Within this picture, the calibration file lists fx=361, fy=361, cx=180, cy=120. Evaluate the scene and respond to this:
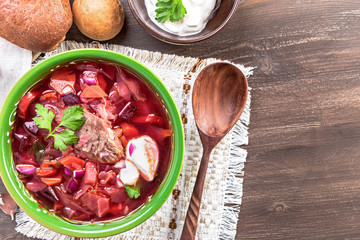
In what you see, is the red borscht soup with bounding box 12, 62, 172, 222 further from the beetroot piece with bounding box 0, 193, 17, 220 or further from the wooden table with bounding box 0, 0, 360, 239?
the wooden table with bounding box 0, 0, 360, 239

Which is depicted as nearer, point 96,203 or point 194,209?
point 96,203

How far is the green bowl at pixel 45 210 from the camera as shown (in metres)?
1.80

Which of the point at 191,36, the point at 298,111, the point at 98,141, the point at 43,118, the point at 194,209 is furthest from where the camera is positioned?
the point at 298,111

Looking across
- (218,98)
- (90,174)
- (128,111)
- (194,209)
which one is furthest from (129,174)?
(218,98)

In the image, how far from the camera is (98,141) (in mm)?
1934

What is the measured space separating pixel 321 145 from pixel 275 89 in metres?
0.48

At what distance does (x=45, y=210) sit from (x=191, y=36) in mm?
1260

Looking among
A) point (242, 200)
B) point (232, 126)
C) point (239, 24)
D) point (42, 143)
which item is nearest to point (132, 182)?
point (42, 143)

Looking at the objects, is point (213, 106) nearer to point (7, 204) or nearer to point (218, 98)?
point (218, 98)

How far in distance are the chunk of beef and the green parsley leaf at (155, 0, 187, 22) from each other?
0.69 meters

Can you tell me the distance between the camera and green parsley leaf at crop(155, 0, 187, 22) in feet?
6.67

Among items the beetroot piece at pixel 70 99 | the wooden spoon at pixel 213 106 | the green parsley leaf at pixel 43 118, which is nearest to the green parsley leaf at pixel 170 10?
the wooden spoon at pixel 213 106

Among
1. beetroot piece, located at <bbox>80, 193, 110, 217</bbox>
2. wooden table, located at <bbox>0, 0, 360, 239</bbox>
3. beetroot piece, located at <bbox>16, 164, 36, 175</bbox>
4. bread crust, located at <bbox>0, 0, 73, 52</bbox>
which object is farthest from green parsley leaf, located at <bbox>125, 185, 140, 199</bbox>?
bread crust, located at <bbox>0, 0, 73, 52</bbox>

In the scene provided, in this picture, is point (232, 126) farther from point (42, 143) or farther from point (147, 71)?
point (42, 143)
